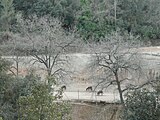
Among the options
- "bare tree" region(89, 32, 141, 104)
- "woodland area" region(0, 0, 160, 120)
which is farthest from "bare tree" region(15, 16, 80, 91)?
"bare tree" region(89, 32, 141, 104)

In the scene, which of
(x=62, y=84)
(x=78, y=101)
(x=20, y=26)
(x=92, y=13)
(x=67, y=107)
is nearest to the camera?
(x=67, y=107)

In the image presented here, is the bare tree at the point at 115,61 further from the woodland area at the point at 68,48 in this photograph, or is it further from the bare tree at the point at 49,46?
the bare tree at the point at 49,46

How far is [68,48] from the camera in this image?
32281 millimetres

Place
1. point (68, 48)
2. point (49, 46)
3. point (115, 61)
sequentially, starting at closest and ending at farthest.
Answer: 1. point (115, 61)
2. point (49, 46)
3. point (68, 48)

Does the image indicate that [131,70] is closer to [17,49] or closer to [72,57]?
[72,57]

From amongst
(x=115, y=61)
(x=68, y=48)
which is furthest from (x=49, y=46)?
(x=115, y=61)

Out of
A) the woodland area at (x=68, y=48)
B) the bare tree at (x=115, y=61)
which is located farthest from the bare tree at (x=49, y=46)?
the bare tree at (x=115, y=61)

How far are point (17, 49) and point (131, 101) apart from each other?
14.6 metres

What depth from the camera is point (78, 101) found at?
25828 millimetres

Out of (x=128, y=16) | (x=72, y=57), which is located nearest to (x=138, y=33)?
(x=128, y=16)

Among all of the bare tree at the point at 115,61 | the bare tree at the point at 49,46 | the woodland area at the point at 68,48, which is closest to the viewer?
the woodland area at the point at 68,48

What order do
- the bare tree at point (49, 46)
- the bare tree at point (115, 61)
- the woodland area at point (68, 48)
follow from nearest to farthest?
the woodland area at point (68, 48) → the bare tree at point (115, 61) → the bare tree at point (49, 46)

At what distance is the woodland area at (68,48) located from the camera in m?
13.8

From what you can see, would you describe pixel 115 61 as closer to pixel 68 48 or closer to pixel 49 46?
pixel 49 46
